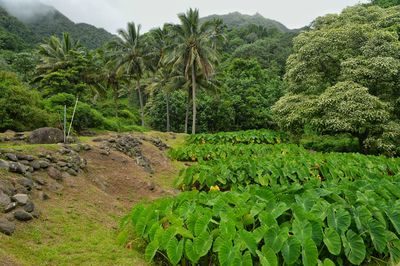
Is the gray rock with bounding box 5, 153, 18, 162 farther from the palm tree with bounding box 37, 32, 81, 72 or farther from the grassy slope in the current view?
the palm tree with bounding box 37, 32, 81, 72

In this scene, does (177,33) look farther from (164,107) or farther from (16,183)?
(16,183)

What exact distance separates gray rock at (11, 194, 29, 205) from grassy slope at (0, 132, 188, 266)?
0.41 m

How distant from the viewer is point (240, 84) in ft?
109

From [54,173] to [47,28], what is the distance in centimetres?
8254

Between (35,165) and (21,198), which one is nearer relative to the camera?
(21,198)

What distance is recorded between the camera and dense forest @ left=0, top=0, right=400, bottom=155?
695 inches

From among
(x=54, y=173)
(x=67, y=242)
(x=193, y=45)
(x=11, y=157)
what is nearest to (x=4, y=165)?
(x=11, y=157)

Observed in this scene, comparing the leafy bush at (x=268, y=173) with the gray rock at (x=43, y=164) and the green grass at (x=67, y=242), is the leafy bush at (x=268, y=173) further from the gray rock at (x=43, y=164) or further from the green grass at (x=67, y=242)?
the gray rock at (x=43, y=164)

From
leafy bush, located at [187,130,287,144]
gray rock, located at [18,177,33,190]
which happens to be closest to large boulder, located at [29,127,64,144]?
gray rock, located at [18,177,33,190]

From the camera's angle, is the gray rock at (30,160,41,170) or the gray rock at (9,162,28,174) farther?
the gray rock at (30,160,41,170)

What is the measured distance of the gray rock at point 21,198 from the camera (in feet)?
21.6

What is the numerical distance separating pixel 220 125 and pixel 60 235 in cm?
2711

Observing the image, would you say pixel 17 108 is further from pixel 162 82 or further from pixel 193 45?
pixel 162 82

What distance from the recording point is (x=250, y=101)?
32.1 m
